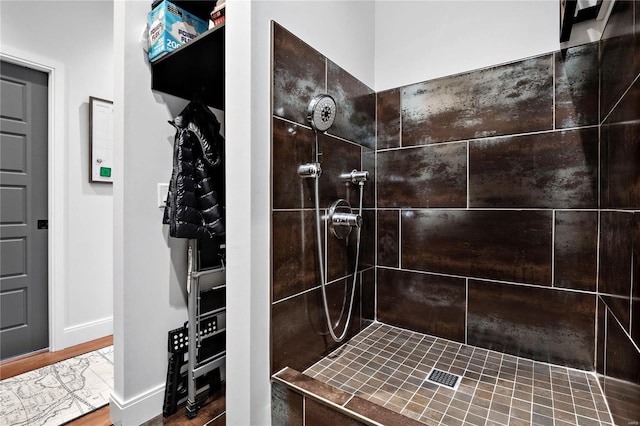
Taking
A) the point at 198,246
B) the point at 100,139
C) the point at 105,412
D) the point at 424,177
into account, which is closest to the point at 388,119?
the point at 424,177

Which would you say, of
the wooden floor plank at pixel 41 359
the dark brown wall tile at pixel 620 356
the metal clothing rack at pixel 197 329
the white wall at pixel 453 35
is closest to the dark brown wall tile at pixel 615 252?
the dark brown wall tile at pixel 620 356

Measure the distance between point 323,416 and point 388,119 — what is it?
149cm

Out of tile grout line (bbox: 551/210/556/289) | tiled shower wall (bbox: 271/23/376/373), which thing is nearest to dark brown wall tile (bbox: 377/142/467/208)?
tiled shower wall (bbox: 271/23/376/373)

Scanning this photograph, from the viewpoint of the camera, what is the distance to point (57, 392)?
5.59ft

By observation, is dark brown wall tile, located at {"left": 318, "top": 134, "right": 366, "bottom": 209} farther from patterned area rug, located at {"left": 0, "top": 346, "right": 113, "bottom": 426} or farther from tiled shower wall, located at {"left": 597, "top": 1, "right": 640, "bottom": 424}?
patterned area rug, located at {"left": 0, "top": 346, "right": 113, "bottom": 426}

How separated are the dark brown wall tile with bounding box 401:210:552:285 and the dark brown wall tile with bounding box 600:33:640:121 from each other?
1.61 ft

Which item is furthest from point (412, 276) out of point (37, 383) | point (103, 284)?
point (103, 284)

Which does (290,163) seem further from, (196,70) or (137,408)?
(137,408)

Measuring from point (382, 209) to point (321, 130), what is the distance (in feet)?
2.22

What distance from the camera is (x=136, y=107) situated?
1423mm

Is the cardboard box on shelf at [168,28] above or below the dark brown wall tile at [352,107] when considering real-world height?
above

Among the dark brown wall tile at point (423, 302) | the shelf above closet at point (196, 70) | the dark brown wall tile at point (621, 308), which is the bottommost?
the dark brown wall tile at point (423, 302)

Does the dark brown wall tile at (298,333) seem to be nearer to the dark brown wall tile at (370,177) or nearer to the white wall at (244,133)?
the white wall at (244,133)

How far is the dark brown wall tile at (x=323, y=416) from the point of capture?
96 cm
